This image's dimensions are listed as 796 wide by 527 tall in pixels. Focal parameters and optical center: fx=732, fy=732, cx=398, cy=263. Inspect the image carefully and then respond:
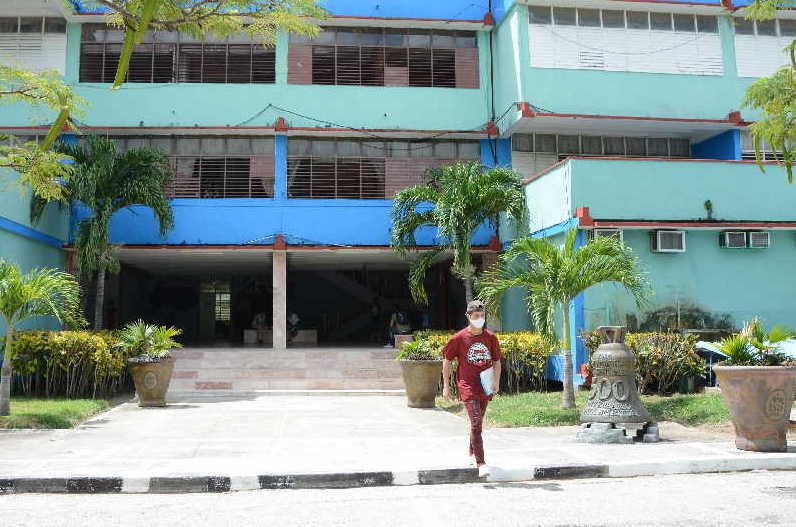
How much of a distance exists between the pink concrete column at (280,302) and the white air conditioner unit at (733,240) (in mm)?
9997

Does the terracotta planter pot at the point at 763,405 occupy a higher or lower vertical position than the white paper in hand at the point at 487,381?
lower

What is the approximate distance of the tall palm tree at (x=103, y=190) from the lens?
611 inches

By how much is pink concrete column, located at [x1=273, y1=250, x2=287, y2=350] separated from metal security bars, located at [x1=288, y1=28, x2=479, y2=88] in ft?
15.7

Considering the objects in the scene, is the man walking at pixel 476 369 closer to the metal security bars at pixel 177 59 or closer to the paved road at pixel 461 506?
the paved road at pixel 461 506

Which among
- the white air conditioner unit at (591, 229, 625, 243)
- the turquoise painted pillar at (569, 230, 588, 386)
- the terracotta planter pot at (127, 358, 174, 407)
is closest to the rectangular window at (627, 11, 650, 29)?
the white air conditioner unit at (591, 229, 625, 243)

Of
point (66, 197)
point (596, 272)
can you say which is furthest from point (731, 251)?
point (66, 197)

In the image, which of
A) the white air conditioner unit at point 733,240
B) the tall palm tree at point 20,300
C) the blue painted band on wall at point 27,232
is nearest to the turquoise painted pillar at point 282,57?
the blue painted band on wall at point 27,232

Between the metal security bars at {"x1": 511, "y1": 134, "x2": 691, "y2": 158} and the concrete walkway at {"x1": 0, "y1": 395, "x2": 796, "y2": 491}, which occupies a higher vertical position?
the metal security bars at {"x1": 511, "y1": 134, "x2": 691, "y2": 158}

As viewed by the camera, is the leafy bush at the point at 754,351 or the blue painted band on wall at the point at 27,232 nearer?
the leafy bush at the point at 754,351

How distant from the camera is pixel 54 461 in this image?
750cm

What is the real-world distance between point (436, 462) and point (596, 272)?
16.3ft

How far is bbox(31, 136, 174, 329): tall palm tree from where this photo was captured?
15516 mm

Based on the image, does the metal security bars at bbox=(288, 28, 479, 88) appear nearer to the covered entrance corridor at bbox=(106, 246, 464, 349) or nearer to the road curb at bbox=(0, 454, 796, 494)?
the covered entrance corridor at bbox=(106, 246, 464, 349)

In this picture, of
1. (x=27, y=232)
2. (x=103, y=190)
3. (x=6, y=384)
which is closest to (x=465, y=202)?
(x=103, y=190)
